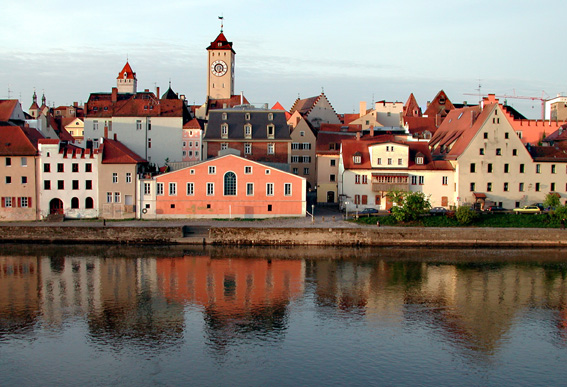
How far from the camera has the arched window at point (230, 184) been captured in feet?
173

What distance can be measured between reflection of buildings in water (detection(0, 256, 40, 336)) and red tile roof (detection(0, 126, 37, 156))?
1297cm

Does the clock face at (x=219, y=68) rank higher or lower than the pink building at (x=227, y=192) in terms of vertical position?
higher

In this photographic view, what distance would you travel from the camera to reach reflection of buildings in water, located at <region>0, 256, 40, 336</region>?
28.2 metres

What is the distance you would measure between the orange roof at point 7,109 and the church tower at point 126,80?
4774 centimetres

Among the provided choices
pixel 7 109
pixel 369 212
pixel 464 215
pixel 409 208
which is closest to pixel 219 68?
pixel 7 109

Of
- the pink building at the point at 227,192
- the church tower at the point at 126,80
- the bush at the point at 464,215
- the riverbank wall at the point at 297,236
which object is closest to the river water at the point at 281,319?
the riverbank wall at the point at 297,236

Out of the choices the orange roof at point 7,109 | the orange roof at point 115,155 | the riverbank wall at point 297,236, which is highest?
the orange roof at point 7,109

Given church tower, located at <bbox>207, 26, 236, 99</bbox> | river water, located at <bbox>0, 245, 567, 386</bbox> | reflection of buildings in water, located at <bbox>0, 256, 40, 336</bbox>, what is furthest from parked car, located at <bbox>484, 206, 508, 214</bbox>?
church tower, located at <bbox>207, 26, 236, 99</bbox>

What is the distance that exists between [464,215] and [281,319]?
2556cm

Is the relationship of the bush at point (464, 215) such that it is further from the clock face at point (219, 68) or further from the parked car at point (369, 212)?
the clock face at point (219, 68)

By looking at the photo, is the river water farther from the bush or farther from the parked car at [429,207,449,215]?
the parked car at [429,207,449,215]

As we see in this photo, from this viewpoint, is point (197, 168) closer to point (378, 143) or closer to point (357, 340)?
point (378, 143)

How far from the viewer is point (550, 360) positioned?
24516mm

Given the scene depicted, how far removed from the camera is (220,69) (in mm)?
102250
